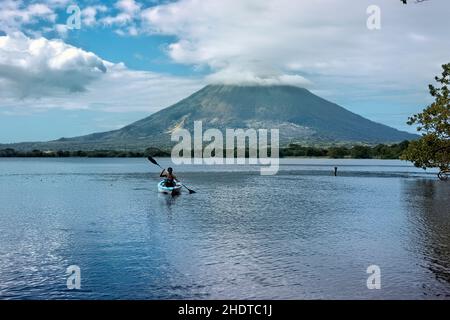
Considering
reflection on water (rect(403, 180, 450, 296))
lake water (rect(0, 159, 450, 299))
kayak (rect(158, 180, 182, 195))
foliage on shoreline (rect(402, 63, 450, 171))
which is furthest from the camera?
kayak (rect(158, 180, 182, 195))

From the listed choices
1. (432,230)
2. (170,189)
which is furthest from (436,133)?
(170,189)

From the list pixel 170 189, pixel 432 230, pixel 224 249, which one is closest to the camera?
pixel 224 249

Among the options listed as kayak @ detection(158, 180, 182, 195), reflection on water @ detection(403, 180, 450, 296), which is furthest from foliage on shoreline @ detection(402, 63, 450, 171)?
kayak @ detection(158, 180, 182, 195)

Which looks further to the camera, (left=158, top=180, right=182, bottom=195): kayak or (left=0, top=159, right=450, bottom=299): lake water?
(left=158, top=180, right=182, bottom=195): kayak

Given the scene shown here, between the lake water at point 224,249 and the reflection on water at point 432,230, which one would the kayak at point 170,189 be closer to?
the lake water at point 224,249

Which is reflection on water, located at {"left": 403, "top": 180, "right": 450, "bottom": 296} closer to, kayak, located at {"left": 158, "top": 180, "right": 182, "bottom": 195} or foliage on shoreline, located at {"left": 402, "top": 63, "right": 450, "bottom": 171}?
foliage on shoreline, located at {"left": 402, "top": 63, "right": 450, "bottom": 171}

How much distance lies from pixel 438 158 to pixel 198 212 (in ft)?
62.0

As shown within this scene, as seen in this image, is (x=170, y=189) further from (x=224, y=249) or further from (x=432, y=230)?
(x=224, y=249)

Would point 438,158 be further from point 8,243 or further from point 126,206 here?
point 8,243

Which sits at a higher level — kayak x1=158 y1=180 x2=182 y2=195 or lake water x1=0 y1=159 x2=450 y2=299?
kayak x1=158 y1=180 x2=182 y2=195

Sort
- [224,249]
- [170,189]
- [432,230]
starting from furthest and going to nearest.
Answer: [170,189] → [432,230] → [224,249]

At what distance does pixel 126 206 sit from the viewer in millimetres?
45219

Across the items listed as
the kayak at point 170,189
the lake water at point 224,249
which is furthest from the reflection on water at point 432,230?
the kayak at point 170,189
